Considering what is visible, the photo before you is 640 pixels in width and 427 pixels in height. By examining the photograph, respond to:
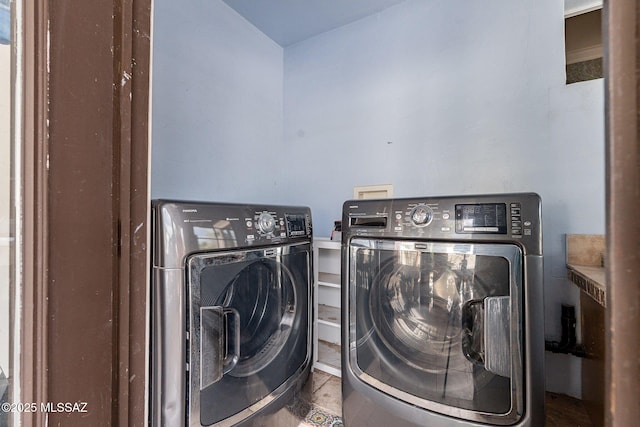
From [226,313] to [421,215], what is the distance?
0.80 metres

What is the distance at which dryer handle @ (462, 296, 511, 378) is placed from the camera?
2.94 ft

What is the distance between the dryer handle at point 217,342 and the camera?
83cm

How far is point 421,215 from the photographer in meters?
1.03

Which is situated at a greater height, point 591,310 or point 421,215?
point 421,215

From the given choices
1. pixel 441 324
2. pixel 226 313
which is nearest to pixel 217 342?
pixel 226 313

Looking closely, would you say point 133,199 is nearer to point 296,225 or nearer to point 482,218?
point 296,225

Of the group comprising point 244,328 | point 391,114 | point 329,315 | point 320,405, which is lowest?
point 320,405

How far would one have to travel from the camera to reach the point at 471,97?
156 cm

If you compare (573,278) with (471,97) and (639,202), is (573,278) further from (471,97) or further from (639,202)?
(639,202)

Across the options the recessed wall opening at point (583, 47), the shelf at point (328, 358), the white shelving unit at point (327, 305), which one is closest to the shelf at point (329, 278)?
the white shelving unit at point (327, 305)

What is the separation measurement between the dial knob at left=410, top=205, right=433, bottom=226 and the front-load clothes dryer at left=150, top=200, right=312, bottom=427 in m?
0.51

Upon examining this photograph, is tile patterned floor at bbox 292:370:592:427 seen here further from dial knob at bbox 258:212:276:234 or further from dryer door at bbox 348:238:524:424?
dial knob at bbox 258:212:276:234

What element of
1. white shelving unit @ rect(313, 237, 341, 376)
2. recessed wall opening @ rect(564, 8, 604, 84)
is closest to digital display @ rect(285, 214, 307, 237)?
white shelving unit @ rect(313, 237, 341, 376)

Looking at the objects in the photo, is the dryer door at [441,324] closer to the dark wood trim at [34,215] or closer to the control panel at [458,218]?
the control panel at [458,218]
